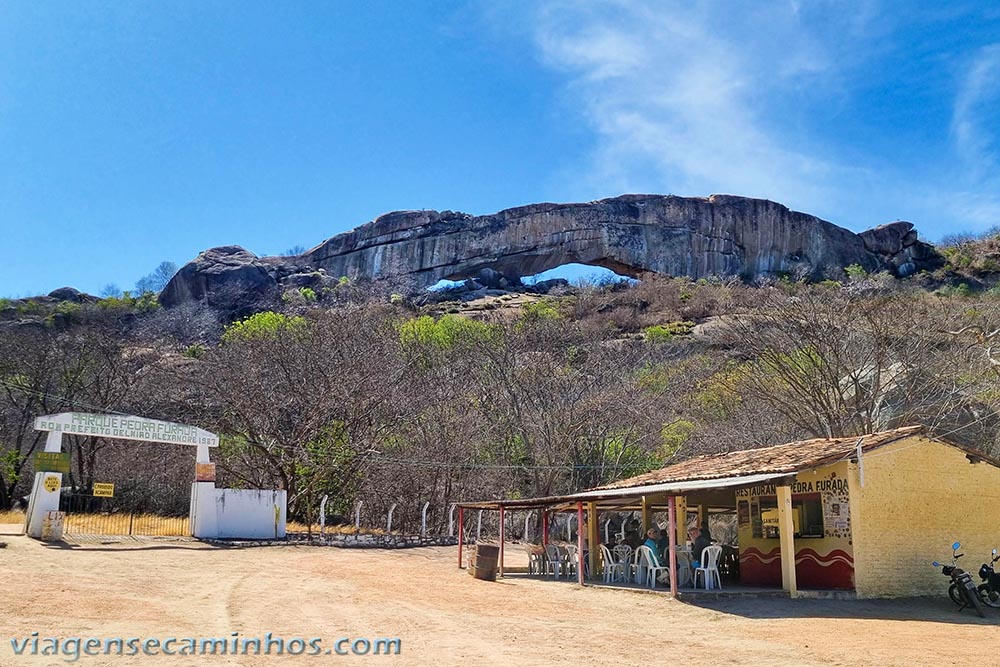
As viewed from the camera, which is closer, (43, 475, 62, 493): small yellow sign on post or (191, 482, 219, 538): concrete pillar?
(43, 475, 62, 493): small yellow sign on post

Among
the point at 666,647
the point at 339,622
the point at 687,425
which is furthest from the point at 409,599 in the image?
the point at 687,425

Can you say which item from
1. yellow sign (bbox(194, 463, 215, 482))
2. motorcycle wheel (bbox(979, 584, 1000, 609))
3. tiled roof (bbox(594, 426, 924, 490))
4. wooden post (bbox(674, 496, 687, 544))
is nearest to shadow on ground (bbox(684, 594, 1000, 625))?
motorcycle wheel (bbox(979, 584, 1000, 609))

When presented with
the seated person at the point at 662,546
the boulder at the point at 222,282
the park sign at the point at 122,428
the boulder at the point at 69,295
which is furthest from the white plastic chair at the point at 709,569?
the boulder at the point at 69,295

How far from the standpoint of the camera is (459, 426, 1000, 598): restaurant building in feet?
43.5

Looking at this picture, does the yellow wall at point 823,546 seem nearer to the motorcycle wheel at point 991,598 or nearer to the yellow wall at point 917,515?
the yellow wall at point 917,515

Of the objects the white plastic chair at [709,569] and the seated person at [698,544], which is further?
the seated person at [698,544]

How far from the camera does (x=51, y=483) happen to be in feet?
62.5

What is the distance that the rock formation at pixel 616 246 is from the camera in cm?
7244

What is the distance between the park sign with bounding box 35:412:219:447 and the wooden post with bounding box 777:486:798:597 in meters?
15.5

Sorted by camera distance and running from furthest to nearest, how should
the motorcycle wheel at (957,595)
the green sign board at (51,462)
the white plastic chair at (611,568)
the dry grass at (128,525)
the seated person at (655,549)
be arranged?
the dry grass at (128,525) < the green sign board at (51,462) < the white plastic chair at (611,568) < the seated person at (655,549) < the motorcycle wheel at (957,595)

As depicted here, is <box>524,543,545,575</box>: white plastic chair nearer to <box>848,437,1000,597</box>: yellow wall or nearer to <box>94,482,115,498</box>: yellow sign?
<box>848,437,1000,597</box>: yellow wall

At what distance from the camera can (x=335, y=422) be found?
27.6 meters

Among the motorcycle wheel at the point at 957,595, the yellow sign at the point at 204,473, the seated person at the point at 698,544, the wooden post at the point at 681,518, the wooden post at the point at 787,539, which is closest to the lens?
the motorcycle wheel at the point at 957,595

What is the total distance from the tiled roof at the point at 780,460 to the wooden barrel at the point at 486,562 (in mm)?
3063
